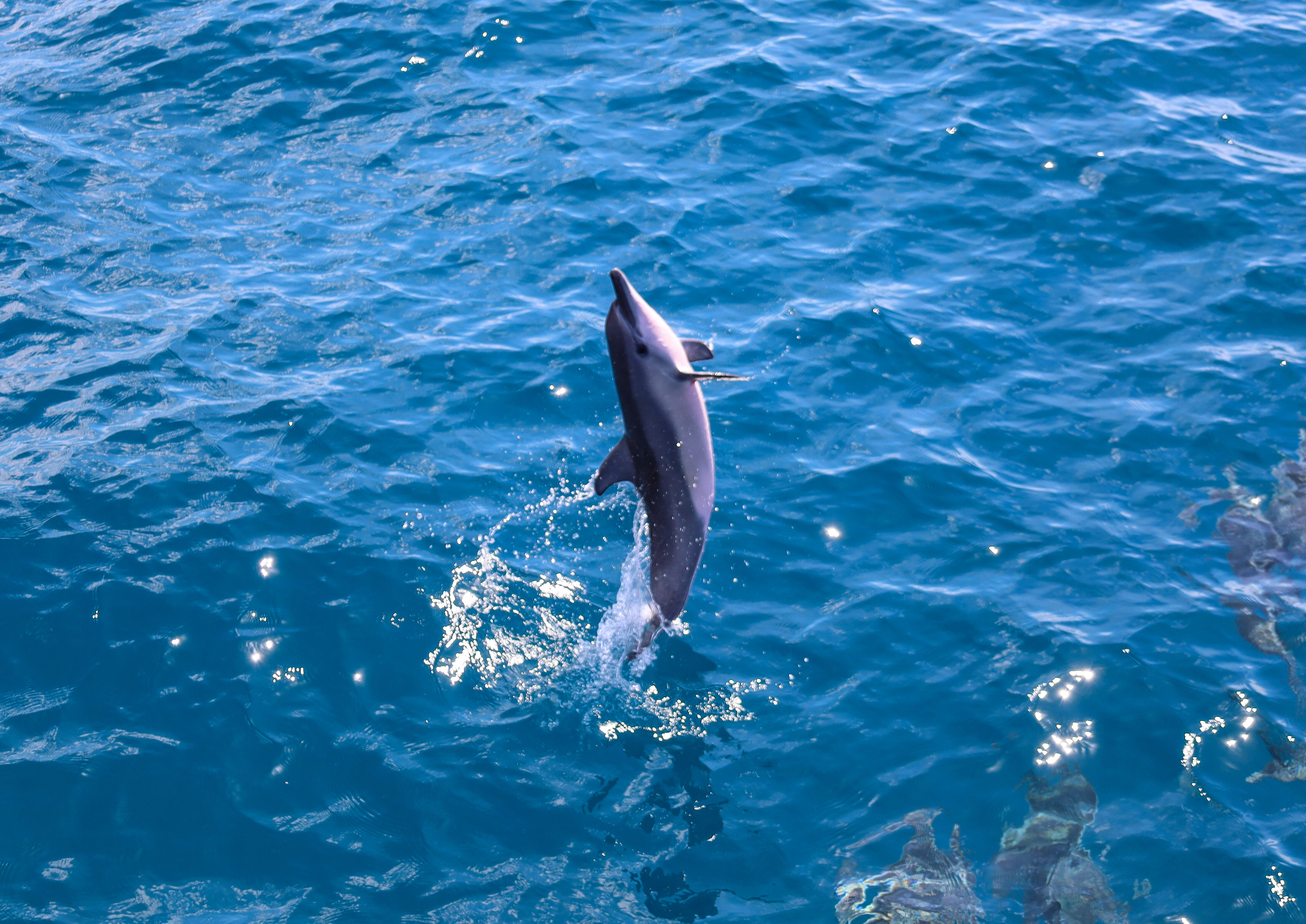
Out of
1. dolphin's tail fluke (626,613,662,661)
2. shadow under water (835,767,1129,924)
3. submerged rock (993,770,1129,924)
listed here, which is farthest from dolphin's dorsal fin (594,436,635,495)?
submerged rock (993,770,1129,924)

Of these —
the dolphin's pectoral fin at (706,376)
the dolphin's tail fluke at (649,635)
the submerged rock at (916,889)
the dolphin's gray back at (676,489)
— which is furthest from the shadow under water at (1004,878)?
the dolphin's pectoral fin at (706,376)

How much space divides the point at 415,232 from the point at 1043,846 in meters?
Result: 11.8

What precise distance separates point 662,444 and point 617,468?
→ 48 centimetres

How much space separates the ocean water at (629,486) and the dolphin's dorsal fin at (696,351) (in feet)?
9.09

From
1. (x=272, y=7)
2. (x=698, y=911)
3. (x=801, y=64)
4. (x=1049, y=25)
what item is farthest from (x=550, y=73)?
(x=698, y=911)

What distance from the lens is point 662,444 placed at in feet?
30.7

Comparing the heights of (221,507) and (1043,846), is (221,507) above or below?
above

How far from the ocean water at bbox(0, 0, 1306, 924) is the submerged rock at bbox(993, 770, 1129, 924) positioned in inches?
1.4

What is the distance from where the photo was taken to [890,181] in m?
17.2

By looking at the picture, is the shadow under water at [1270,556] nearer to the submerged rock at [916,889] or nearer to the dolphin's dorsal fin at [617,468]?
the submerged rock at [916,889]

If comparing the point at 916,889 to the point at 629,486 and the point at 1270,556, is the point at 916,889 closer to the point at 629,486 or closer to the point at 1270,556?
the point at 629,486

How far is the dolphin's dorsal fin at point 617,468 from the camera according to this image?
948 cm

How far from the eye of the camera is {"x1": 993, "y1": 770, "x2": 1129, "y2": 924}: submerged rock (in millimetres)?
8820

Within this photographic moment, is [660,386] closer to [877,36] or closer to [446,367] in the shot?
[446,367]
